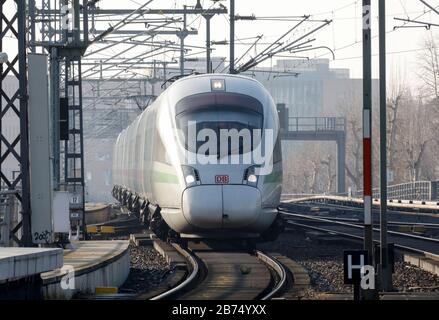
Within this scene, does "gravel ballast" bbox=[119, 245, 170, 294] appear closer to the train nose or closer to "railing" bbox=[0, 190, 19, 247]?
the train nose

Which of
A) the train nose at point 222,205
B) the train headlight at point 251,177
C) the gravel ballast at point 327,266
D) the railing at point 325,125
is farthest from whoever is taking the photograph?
the railing at point 325,125

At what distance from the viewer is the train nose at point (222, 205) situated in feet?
62.2

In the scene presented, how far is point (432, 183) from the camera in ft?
192

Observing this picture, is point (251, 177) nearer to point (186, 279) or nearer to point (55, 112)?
point (186, 279)

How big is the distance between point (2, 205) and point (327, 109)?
13439cm

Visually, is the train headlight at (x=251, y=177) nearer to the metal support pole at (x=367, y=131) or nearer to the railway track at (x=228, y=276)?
the railway track at (x=228, y=276)

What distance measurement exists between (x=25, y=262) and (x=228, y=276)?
5.20 metres

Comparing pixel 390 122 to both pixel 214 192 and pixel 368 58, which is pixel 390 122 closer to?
pixel 214 192

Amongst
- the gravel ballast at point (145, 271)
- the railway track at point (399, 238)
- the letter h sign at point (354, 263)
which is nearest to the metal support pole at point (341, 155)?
the railway track at point (399, 238)

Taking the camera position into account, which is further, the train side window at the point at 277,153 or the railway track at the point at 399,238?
the railway track at the point at 399,238

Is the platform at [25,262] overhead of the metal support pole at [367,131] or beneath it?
beneath

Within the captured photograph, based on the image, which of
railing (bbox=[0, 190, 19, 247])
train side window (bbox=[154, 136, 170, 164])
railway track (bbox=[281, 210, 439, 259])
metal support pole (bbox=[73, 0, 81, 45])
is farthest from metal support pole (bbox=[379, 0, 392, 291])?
metal support pole (bbox=[73, 0, 81, 45])

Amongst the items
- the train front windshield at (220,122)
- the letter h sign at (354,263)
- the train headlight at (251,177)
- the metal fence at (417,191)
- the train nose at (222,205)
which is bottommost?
the metal fence at (417,191)

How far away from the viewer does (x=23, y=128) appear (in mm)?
16125
